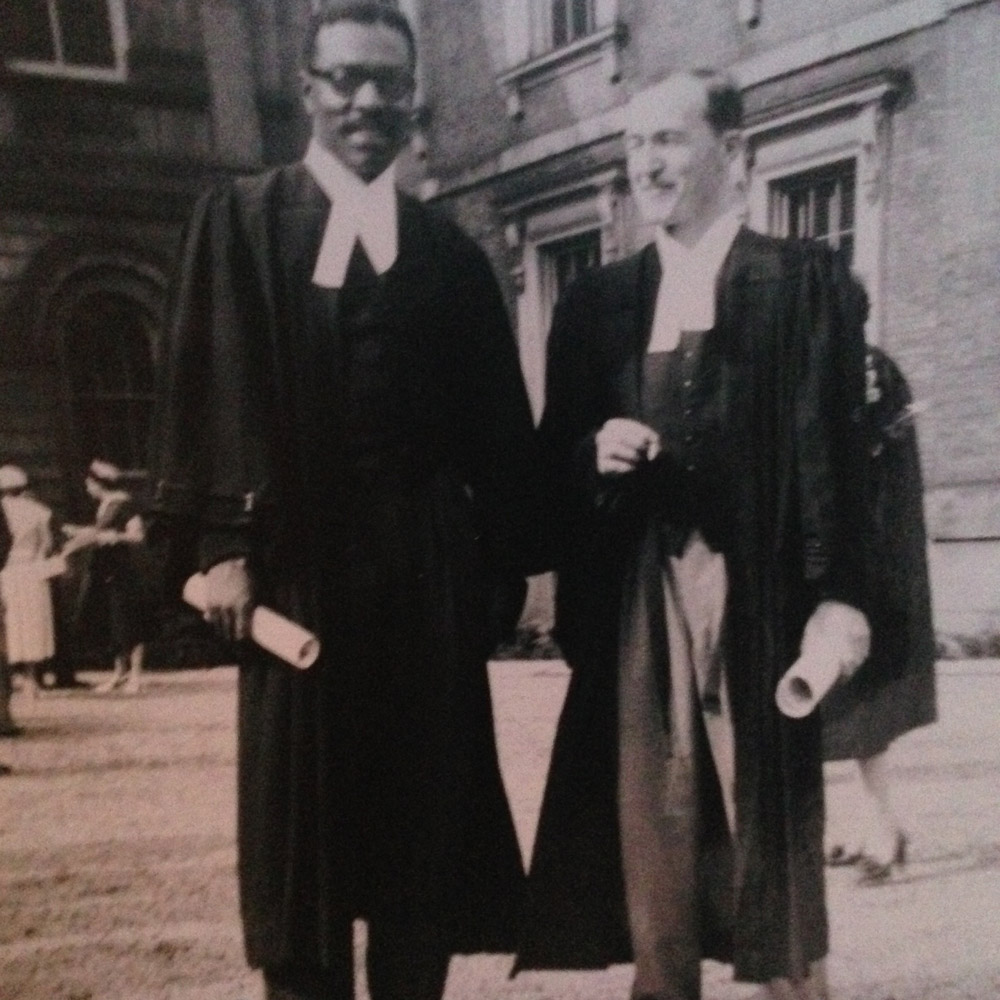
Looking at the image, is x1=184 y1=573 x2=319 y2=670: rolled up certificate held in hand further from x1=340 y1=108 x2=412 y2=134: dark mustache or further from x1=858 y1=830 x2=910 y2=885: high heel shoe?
x1=858 y1=830 x2=910 y2=885: high heel shoe

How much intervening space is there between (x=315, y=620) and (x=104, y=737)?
0.35m

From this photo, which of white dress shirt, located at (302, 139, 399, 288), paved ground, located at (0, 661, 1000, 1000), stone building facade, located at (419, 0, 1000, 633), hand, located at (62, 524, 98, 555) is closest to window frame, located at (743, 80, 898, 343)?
stone building facade, located at (419, 0, 1000, 633)

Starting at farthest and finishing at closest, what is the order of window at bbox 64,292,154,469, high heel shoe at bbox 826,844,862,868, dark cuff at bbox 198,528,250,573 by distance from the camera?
high heel shoe at bbox 826,844,862,868 < window at bbox 64,292,154,469 < dark cuff at bbox 198,528,250,573

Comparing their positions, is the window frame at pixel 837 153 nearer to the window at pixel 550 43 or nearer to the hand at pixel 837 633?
the window at pixel 550 43

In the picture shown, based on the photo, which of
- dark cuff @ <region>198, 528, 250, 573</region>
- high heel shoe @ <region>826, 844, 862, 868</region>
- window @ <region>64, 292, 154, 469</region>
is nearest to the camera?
dark cuff @ <region>198, 528, 250, 573</region>

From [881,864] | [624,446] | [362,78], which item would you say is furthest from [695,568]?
[362,78]

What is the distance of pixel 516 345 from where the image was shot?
1.54m

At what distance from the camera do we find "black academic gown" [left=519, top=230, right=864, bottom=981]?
1500 mm

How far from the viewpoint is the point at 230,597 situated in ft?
4.68

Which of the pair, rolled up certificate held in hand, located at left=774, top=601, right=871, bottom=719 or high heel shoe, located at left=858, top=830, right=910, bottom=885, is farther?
high heel shoe, located at left=858, top=830, right=910, bottom=885

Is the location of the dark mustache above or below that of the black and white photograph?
above

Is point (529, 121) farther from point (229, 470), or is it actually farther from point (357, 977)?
point (357, 977)

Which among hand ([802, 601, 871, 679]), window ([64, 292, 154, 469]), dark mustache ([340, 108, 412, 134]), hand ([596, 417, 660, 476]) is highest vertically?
dark mustache ([340, 108, 412, 134])

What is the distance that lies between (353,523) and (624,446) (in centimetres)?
35
